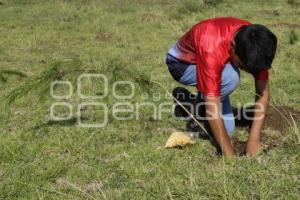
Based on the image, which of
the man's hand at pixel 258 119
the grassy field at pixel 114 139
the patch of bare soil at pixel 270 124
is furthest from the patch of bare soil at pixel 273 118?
the man's hand at pixel 258 119

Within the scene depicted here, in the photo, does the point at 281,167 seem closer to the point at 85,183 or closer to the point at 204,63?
the point at 204,63

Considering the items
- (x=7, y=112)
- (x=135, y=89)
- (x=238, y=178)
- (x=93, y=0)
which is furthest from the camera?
(x=93, y=0)

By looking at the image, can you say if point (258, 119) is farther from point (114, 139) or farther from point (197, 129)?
point (114, 139)

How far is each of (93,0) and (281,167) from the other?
39.3 feet

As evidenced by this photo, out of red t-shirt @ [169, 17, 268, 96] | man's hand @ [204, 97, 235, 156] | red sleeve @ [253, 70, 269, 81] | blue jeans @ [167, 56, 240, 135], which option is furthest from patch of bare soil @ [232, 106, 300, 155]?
red t-shirt @ [169, 17, 268, 96]

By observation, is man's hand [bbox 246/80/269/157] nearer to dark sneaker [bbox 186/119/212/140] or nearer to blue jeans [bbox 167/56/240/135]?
blue jeans [bbox 167/56/240/135]

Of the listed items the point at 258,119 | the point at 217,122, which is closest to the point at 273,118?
the point at 258,119

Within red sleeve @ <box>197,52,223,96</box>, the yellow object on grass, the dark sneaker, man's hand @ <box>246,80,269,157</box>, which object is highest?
red sleeve @ <box>197,52,223,96</box>

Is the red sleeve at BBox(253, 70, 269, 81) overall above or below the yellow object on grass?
above

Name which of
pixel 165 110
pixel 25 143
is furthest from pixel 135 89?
pixel 25 143

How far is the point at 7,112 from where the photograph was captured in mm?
4926

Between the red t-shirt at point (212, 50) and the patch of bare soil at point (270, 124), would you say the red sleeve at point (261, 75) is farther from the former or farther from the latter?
the patch of bare soil at point (270, 124)

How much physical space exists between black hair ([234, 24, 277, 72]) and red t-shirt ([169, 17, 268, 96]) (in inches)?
7.9

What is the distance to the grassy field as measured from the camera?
9.93 ft
